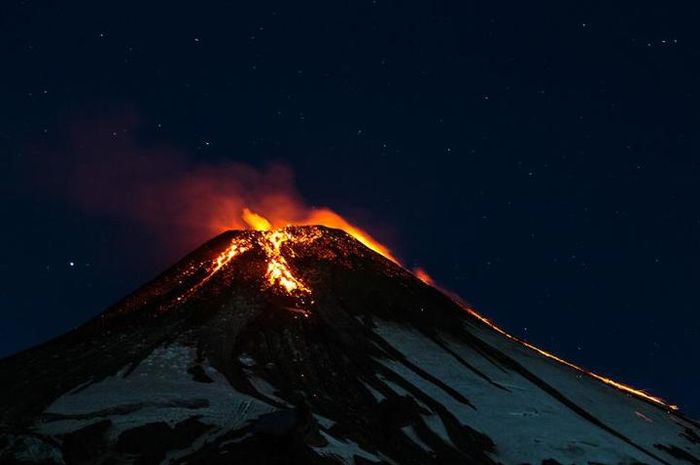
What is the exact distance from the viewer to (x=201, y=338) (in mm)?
69188

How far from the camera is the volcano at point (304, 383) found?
1731 inches

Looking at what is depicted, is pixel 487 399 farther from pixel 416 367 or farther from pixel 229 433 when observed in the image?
pixel 229 433

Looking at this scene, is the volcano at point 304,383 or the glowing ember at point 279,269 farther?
the glowing ember at point 279,269

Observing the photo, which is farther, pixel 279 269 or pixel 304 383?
pixel 279 269

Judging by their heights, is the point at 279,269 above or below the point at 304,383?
above

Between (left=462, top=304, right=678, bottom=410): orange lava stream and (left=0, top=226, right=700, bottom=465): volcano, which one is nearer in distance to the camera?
(left=0, top=226, right=700, bottom=465): volcano

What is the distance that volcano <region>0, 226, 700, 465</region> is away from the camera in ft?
144

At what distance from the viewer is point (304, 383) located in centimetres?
6275

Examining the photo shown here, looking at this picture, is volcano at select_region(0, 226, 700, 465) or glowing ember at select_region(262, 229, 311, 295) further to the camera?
glowing ember at select_region(262, 229, 311, 295)

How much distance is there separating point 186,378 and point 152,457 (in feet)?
53.5

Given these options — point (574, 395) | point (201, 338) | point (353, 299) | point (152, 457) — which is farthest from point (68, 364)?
point (574, 395)

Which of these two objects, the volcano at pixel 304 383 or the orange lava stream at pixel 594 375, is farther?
the orange lava stream at pixel 594 375

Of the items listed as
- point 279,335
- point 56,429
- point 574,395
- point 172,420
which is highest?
point 574,395

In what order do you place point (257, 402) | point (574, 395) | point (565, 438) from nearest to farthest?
point (257, 402) → point (565, 438) → point (574, 395)
